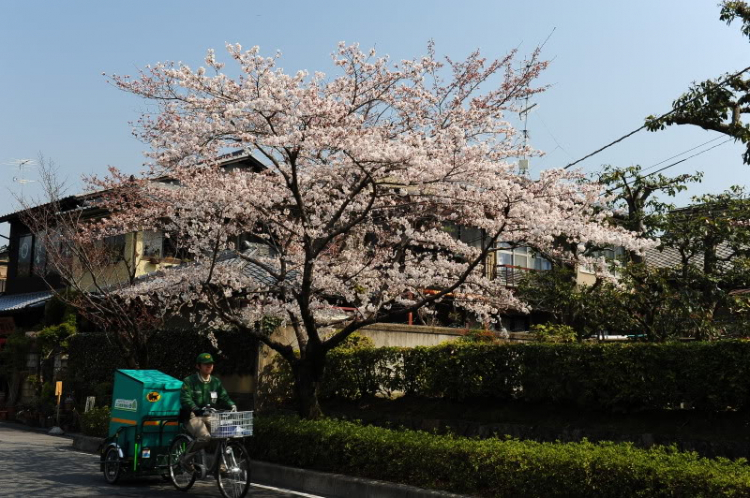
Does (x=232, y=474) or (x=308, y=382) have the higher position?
(x=308, y=382)

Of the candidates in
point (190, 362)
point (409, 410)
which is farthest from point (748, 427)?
point (190, 362)

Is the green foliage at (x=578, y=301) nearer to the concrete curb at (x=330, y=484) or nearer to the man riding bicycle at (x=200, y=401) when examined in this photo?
the concrete curb at (x=330, y=484)

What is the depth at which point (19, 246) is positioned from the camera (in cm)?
3388

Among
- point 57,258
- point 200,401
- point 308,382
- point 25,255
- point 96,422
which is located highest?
point 25,255

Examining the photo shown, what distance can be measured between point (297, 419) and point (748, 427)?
739 centimetres

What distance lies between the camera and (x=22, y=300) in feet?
102

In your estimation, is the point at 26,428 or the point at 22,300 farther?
the point at 22,300

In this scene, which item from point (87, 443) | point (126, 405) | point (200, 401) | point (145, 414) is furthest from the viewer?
point (87, 443)

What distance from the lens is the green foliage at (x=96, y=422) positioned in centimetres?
1639

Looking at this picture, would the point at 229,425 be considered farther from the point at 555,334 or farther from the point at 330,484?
the point at 555,334

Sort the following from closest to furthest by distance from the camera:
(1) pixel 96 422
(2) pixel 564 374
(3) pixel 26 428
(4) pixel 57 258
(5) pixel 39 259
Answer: (2) pixel 564 374 → (1) pixel 96 422 → (4) pixel 57 258 → (3) pixel 26 428 → (5) pixel 39 259

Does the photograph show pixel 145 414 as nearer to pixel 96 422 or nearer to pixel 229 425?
pixel 229 425

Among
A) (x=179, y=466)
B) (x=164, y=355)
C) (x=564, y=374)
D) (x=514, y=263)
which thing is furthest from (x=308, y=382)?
(x=514, y=263)

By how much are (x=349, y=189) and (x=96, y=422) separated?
8.51 metres
